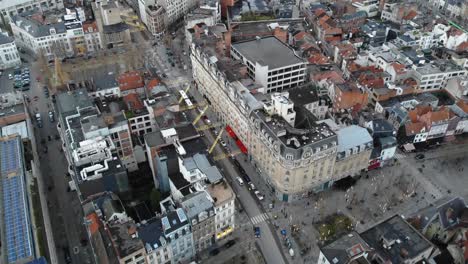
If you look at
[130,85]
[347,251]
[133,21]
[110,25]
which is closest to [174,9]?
[133,21]

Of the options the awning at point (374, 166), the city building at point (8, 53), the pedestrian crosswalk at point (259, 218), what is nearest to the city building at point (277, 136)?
the pedestrian crosswalk at point (259, 218)

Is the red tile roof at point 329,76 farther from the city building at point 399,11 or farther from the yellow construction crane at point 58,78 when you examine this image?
the yellow construction crane at point 58,78

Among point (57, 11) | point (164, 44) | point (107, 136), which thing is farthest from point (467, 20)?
point (57, 11)

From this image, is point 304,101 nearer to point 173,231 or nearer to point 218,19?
point 173,231

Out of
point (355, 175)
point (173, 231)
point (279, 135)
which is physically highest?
point (279, 135)

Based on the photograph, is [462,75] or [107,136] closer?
[107,136]

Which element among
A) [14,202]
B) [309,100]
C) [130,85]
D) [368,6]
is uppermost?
[368,6]

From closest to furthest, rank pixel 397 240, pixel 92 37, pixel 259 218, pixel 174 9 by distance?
pixel 397 240
pixel 259 218
pixel 92 37
pixel 174 9

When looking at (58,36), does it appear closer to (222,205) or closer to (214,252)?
(222,205)
